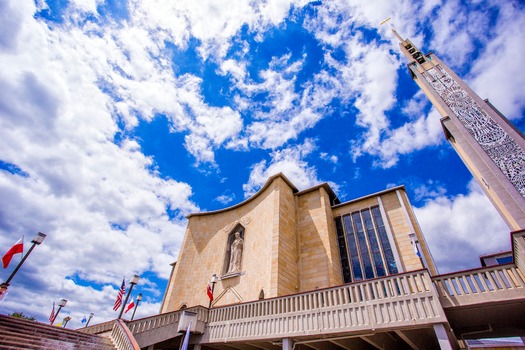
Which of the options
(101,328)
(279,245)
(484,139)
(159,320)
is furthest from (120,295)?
(484,139)

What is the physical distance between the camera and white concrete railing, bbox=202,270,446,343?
6.82 m

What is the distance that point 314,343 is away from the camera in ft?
30.2

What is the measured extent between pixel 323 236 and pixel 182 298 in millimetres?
11838

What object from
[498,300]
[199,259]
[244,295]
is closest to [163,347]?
[244,295]

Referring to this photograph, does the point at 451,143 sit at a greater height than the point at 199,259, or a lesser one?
greater

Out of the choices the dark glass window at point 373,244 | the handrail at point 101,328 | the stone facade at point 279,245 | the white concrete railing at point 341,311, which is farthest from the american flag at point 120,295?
the dark glass window at point 373,244

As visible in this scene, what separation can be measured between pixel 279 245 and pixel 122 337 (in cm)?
875

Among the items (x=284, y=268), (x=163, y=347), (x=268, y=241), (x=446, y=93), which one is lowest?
(x=163, y=347)

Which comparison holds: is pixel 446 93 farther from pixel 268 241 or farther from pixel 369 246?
pixel 268 241

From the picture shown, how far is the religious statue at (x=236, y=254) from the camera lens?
17.8 m

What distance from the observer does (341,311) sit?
7.84 m

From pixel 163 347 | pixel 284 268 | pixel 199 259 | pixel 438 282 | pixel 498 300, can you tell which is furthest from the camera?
pixel 199 259

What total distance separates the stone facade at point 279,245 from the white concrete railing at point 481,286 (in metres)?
5.66

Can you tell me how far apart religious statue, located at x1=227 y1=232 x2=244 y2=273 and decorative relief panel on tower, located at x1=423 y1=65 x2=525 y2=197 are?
1588cm
